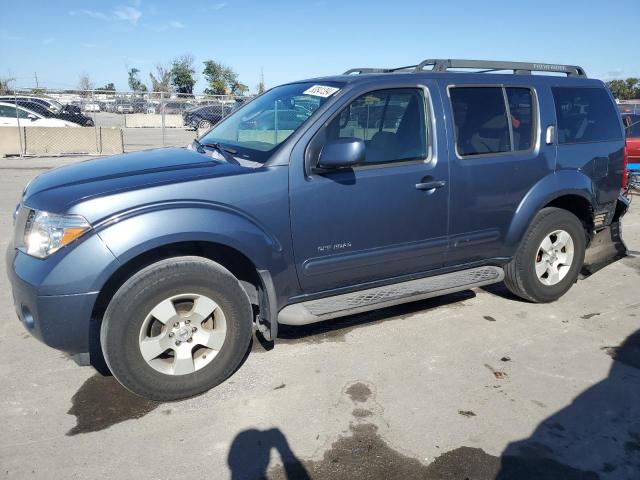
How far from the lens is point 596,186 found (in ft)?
15.2

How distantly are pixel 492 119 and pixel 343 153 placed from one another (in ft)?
5.16

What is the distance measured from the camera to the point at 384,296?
12.1 feet

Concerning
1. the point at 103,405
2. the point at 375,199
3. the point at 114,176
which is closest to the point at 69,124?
the point at 114,176

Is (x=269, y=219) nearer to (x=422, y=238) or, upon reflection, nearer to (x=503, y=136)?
(x=422, y=238)

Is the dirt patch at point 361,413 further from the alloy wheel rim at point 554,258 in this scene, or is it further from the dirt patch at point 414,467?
the alloy wheel rim at point 554,258

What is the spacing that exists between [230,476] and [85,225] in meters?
1.50

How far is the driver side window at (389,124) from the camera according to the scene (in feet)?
11.8

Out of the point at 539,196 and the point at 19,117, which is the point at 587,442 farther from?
the point at 19,117

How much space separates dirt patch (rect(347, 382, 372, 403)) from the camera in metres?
3.14

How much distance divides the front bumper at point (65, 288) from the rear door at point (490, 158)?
2.47m

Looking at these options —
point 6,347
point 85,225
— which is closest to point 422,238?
point 85,225

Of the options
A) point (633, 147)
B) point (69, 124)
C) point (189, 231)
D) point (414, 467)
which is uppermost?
point (69, 124)

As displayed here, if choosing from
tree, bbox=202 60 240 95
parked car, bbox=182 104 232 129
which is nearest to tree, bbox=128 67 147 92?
tree, bbox=202 60 240 95

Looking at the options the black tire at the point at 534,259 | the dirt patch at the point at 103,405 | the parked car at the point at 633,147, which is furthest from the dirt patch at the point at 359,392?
the parked car at the point at 633,147
